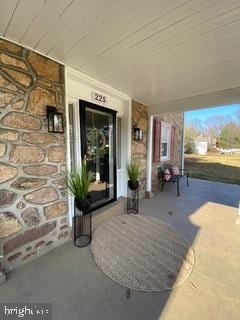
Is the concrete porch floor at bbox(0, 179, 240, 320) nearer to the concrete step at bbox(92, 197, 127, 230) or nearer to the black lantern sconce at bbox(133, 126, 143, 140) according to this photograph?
the concrete step at bbox(92, 197, 127, 230)

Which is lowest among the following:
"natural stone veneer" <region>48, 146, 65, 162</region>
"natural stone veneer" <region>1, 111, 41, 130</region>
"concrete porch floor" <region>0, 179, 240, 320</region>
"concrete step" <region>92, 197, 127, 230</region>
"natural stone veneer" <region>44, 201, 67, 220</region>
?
"concrete porch floor" <region>0, 179, 240, 320</region>

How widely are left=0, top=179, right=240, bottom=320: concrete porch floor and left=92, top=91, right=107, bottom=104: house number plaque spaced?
247 centimetres

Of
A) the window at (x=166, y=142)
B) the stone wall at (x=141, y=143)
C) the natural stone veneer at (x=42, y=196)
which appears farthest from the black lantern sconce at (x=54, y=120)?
the window at (x=166, y=142)

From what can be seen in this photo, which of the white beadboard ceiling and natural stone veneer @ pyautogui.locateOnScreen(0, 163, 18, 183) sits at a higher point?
the white beadboard ceiling

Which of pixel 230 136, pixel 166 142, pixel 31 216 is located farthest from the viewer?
pixel 230 136

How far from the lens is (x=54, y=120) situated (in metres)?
2.08

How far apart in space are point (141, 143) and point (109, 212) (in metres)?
1.94

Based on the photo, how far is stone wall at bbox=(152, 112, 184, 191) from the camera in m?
5.00

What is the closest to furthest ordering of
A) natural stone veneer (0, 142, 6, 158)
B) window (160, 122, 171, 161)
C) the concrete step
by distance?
1. natural stone veneer (0, 142, 6, 158)
2. the concrete step
3. window (160, 122, 171, 161)

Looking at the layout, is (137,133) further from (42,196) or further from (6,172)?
(6,172)

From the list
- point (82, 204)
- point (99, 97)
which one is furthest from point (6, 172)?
point (99, 97)

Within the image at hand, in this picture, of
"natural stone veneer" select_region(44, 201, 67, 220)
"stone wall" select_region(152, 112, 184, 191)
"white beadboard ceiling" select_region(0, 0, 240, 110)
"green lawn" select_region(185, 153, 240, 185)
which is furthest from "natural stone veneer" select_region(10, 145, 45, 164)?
"green lawn" select_region(185, 153, 240, 185)

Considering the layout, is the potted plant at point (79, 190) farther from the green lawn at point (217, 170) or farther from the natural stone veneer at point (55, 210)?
the green lawn at point (217, 170)

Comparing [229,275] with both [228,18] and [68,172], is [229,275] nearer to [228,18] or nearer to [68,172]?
[68,172]
